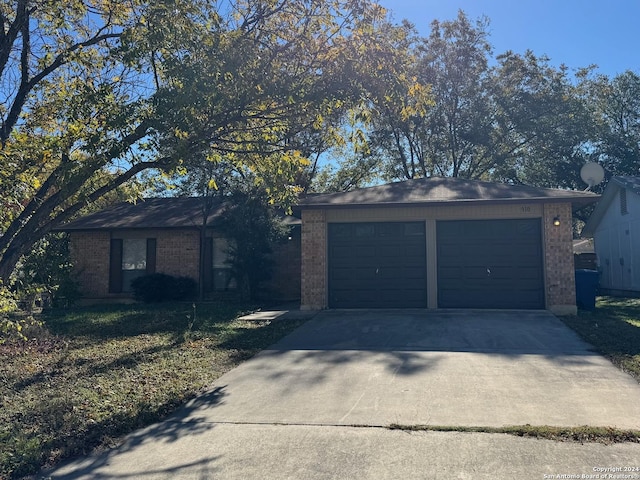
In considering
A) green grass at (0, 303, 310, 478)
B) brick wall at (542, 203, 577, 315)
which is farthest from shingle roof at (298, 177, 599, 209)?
green grass at (0, 303, 310, 478)

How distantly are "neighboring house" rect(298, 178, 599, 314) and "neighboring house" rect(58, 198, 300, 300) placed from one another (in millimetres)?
4150

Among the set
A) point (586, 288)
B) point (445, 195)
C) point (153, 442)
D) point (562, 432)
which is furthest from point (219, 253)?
point (562, 432)

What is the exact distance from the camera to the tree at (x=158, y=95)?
21.2ft

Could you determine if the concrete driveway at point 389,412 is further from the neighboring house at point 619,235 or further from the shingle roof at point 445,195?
the neighboring house at point 619,235

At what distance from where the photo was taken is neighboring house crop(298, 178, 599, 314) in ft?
39.7

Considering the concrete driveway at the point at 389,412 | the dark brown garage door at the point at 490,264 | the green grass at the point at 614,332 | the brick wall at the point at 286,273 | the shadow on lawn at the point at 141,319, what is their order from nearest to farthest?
the concrete driveway at the point at 389,412 → the green grass at the point at 614,332 → the shadow on lawn at the point at 141,319 → the dark brown garage door at the point at 490,264 → the brick wall at the point at 286,273

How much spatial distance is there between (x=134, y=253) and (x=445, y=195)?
11238 millimetres

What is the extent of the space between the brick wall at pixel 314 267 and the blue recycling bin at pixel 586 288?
21.0 feet

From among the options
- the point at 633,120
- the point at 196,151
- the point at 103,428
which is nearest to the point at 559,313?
the point at 196,151

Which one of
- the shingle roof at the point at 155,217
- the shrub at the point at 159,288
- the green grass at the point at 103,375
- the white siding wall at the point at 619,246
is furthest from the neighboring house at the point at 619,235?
the shrub at the point at 159,288

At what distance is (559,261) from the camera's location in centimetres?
1202

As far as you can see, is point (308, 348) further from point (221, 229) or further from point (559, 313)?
point (221, 229)

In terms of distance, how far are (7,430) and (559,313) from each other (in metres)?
11.0

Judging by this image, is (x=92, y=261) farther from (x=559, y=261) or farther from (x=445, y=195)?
(x=559, y=261)
